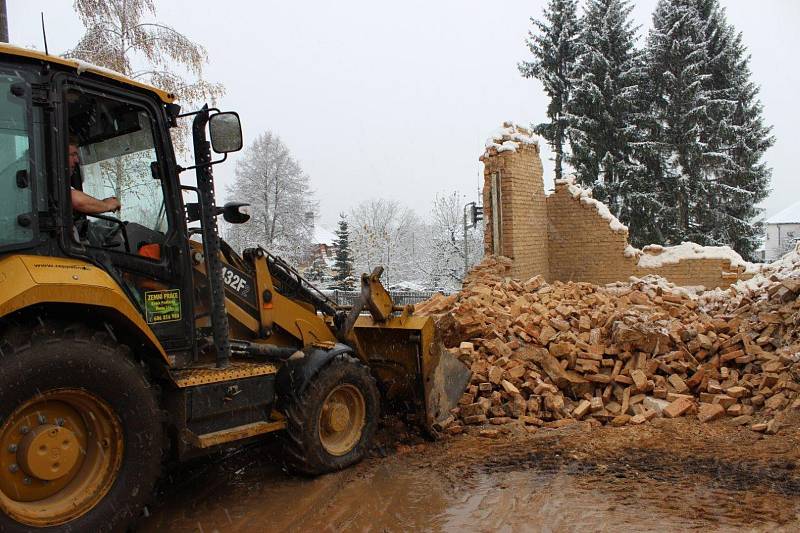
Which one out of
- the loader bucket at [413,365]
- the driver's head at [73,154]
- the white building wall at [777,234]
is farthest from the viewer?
the white building wall at [777,234]

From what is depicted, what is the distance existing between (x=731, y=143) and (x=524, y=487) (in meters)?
29.0

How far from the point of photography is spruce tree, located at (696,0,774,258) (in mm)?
28344

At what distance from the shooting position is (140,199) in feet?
13.5

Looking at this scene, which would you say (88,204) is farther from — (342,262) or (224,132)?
(342,262)

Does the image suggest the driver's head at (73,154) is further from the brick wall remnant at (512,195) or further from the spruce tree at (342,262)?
the spruce tree at (342,262)

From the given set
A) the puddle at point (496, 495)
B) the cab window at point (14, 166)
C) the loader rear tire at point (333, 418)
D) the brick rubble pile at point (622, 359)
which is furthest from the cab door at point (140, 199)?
the brick rubble pile at point (622, 359)

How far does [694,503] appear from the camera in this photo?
14.1 feet

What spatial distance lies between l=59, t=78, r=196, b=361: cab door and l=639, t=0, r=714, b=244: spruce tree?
26627 millimetres

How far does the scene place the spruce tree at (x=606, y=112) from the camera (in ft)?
91.9

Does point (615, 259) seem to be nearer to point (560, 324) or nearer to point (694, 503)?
point (560, 324)

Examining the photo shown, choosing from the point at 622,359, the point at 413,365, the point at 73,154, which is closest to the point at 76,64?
the point at 73,154

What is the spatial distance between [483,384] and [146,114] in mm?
4259

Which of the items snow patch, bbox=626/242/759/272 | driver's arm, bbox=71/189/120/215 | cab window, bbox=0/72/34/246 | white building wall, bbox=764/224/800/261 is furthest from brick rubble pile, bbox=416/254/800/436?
white building wall, bbox=764/224/800/261

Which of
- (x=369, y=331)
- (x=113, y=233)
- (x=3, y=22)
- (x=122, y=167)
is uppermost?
(x=3, y=22)
